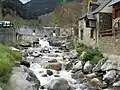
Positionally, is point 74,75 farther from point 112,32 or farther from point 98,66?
point 112,32

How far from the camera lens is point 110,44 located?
20.8 metres

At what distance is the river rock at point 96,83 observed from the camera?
1606 cm

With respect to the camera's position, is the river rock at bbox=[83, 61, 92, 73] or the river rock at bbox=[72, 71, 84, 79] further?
the river rock at bbox=[83, 61, 92, 73]

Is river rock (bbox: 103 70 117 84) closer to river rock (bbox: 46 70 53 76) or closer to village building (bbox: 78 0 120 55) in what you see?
village building (bbox: 78 0 120 55)

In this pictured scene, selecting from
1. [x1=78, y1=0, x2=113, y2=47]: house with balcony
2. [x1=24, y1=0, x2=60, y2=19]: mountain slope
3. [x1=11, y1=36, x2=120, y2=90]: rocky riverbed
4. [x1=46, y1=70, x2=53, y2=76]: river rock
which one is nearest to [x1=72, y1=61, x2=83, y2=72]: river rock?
[x1=11, y1=36, x2=120, y2=90]: rocky riverbed

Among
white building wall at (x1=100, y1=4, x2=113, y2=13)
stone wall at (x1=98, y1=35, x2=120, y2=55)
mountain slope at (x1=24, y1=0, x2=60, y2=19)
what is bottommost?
stone wall at (x1=98, y1=35, x2=120, y2=55)

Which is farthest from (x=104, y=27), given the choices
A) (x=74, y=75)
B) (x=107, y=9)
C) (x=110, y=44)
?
(x=74, y=75)

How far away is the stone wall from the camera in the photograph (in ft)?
63.7

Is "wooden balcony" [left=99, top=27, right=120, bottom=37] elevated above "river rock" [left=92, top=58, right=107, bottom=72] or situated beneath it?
elevated above

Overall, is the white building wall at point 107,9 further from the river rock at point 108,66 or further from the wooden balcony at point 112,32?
the river rock at point 108,66

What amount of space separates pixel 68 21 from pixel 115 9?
20.3 meters

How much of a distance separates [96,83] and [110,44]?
5173 mm

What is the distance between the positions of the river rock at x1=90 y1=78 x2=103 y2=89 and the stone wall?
126 inches

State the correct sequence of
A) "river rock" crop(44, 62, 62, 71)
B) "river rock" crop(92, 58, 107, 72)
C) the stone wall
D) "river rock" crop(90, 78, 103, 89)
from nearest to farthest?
"river rock" crop(90, 78, 103, 89) → "river rock" crop(92, 58, 107, 72) → the stone wall → "river rock" crop(44, 62, 62, 71)
